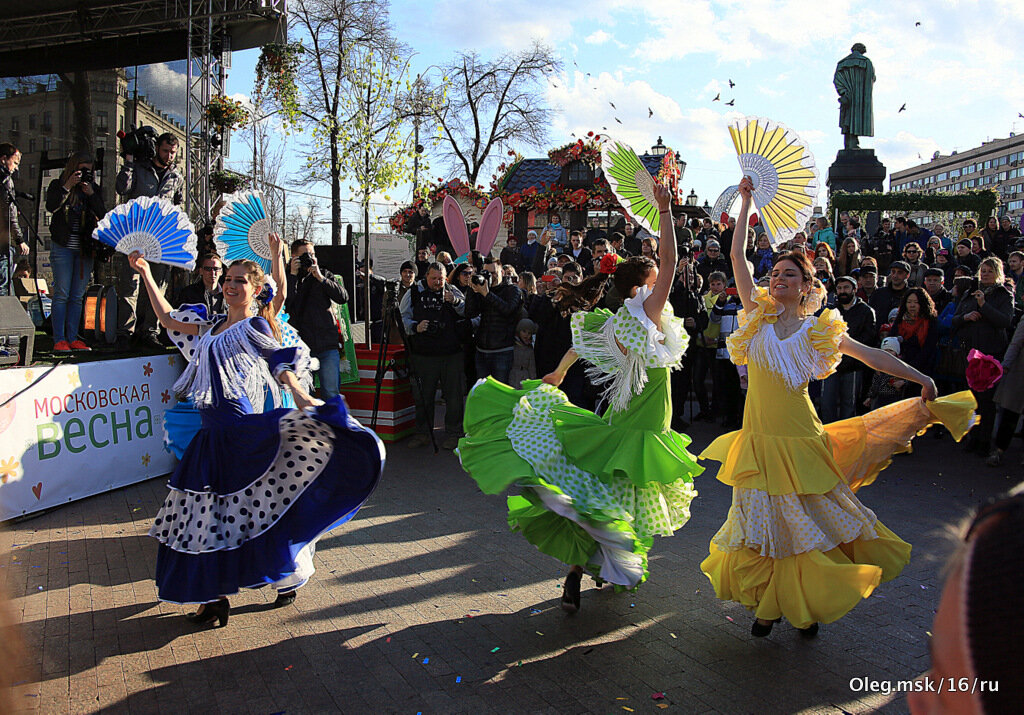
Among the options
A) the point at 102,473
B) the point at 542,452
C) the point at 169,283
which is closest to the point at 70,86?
the point at 169,283

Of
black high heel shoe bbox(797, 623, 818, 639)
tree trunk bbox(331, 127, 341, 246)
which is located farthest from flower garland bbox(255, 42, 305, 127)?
black high heel shoe bbox(797, 623, 818, 639)

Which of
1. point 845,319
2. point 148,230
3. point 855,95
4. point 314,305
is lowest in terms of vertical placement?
point 845,319

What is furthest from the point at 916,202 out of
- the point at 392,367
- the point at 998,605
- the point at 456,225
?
the point at 998,605

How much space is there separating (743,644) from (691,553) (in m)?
1.38

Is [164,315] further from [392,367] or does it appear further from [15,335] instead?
[392,367]

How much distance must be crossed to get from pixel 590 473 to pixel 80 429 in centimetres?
500

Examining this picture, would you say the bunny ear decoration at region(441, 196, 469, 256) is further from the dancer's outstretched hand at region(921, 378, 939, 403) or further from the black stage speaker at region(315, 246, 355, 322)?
the dancer's outstretched hand at region(921, 378, 939, 403)

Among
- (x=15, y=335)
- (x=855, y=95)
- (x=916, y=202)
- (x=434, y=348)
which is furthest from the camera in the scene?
(x=855, y=95)

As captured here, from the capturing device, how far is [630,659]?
3.71 meters

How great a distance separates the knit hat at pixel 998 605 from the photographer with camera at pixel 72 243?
9.41 meters

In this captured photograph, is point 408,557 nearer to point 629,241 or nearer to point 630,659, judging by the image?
point 630,659

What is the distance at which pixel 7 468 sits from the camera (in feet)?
19.6

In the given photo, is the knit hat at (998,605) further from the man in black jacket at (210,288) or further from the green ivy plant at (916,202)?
the green ivy plant at (916,202)

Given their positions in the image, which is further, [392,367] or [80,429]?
[392,367]
